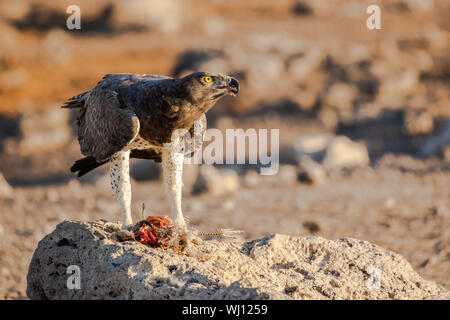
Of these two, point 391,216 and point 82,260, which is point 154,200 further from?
point 82,260

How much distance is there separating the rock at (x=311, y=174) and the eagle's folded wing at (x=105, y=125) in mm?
7722

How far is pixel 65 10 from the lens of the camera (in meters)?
22.1

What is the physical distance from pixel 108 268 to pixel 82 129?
6.74ft

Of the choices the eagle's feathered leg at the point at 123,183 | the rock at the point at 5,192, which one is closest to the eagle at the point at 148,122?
the eagle's feathered leg at the point at 123,183

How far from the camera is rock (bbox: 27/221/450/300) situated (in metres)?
5.46

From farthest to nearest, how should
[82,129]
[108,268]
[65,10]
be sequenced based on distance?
[65,10]
[82,129]
[108,268]

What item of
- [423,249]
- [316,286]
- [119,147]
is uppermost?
[119,147]

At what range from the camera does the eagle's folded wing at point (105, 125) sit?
6078 millimetres

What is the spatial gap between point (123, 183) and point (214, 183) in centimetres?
690

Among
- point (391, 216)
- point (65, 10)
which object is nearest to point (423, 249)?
point (391, 216)

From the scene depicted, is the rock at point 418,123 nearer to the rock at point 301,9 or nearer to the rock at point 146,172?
the rock at point 146,172

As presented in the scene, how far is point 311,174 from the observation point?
14.2m

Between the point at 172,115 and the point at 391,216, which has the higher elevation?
the point at 172,115

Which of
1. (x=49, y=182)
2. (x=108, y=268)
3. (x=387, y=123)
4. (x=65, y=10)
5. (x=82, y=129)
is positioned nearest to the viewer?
(x=108, y=268)
